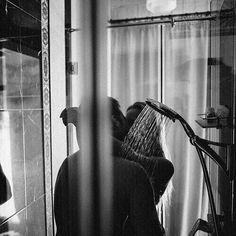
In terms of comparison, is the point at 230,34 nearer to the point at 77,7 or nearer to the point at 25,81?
the point at 77,7

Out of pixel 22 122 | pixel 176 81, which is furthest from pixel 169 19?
pixel 22 122

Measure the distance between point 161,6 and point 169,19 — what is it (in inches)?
1.7

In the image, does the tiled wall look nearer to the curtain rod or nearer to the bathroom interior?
the bathroom interior

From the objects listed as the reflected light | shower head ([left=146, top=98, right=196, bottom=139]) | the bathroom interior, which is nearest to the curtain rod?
the bathroom interior

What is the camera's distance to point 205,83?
0.66 meters

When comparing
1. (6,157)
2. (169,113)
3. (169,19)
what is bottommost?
(6,157)

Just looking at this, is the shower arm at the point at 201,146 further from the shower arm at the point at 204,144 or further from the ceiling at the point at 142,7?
the ceiling at the point at 142,7

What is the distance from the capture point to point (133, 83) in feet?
2.24

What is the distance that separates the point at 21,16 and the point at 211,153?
69 cm

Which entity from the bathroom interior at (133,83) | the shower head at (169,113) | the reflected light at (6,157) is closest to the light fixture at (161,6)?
the bathroom interior at (133,83)

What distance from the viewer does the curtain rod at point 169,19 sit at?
650 mm

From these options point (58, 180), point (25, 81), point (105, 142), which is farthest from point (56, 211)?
point (25, 81)

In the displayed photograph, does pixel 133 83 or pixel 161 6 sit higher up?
pixel 161 6

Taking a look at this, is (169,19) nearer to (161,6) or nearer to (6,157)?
(161,6)
